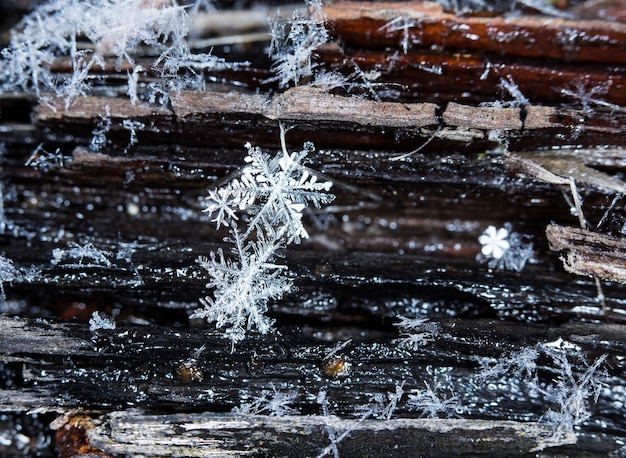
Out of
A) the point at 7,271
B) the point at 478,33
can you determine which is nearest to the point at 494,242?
the point at 478,33

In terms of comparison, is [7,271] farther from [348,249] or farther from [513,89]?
[513,89]

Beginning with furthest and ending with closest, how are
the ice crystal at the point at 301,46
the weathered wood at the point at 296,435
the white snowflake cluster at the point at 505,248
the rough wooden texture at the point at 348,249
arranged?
the white snowflake cluster at the point at 505,248 → the ice crystal at the point at 301,46 → the rough wooden texture at the point at 348,249 → the weathered wood at the point at 296,435

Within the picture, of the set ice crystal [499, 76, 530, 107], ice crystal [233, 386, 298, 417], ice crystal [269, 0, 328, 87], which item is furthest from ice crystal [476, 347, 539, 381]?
ice crystal [269, 0, 328, 87]

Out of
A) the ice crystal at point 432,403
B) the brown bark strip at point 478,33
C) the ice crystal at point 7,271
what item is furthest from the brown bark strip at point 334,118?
the ice crystal at point 432,403

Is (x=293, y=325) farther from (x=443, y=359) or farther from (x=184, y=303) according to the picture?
(x=443, y=359)

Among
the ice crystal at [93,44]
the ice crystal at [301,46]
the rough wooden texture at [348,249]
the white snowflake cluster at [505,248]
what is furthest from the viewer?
the white snowflake cluster at [505,248]

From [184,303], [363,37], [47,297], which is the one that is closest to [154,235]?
[184,303]

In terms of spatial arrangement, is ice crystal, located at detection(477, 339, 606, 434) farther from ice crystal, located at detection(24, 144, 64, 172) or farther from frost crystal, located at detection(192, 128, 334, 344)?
ice crystal, located at detection(24, 144, 64, 172)

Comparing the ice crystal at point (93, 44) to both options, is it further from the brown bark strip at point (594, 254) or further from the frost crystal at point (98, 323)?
the brown bark strip at point (594, 254)
